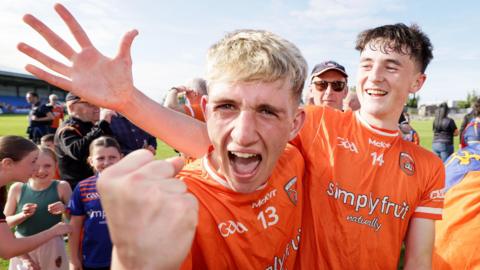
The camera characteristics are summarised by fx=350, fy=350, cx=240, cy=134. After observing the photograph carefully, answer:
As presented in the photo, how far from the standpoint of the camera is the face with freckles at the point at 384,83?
2.09 m

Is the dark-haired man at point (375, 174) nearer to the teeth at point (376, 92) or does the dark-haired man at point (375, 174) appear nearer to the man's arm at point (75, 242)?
the teeth at point (376, 92)

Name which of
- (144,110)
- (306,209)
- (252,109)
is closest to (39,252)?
(144,110)

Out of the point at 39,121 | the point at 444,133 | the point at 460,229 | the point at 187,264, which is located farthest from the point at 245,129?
the point at 39,121

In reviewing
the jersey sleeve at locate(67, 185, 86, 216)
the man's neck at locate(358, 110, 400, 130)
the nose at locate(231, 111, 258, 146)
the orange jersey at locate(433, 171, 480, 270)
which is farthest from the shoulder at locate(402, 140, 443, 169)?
the jersey sleeve at locate(67, 185, 86, 216)

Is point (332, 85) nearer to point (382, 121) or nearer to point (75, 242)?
point (382, 121)

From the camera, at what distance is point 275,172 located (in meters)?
1.89

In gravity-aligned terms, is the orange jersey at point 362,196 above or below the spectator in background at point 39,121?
above

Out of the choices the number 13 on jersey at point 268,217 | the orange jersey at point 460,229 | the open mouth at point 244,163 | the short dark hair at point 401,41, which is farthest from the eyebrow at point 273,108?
the orange jersey at point 460,229

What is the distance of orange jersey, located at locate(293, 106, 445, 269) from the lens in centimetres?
192

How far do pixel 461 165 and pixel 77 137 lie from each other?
Result: 13.7ft

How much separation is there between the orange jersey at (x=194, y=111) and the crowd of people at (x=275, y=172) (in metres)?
1.20

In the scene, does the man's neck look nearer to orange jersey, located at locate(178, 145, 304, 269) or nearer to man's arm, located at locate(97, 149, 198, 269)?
orange jersey, located at locate(178, 145, 304, 269)

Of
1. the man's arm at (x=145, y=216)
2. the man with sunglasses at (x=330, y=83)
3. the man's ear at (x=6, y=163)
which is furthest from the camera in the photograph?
the man with sunglasses at (x=330, y=83)

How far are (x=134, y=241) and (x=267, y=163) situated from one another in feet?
2.68
